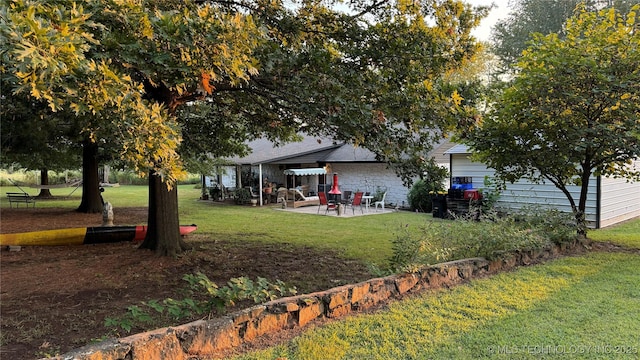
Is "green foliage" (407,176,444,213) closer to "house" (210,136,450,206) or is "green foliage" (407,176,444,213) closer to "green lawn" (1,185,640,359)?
"house" (210,136,450,206)

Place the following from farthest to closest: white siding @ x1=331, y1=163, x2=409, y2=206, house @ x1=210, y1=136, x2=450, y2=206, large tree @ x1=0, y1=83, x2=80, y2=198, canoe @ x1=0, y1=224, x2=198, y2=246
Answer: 1. house @ x1=210, y1=136, x2=450, y2=206
2. white siding @ x1=331, y1=163, x2=409, y2=206
3. canoe @ x1=0, y1=224, x2=198, y2=246
4. large tree @ x1=0, y1=83, x2=80, y2=198

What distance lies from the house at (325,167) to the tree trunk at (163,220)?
375 inches

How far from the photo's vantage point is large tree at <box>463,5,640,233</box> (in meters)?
6.95

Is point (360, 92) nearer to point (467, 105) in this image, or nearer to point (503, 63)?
point (467, 105)

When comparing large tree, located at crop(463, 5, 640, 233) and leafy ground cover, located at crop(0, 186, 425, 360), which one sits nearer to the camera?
leafy ground cover, located at crop(0, 186, 425, 360)

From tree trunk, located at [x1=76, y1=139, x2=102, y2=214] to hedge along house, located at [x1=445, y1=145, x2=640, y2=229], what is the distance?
543 inches

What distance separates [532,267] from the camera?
20.8 ft

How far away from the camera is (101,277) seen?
20.7ft

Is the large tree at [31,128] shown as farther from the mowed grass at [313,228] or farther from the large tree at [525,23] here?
the large tree at [525,23]

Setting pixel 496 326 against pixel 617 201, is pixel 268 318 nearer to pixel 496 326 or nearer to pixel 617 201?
pixel 496 326

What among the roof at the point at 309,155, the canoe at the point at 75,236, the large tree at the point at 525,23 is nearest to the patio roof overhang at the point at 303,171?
the roof at the point at 309,155

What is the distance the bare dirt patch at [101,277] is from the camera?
408 cm

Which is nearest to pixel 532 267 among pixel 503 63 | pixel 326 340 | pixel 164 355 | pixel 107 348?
pixel 326 340

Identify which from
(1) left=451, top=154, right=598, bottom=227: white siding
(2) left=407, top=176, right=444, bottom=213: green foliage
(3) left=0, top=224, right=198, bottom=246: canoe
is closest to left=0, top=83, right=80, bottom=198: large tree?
(3) left=0, top=224, right=198, bottom=246: canoe
